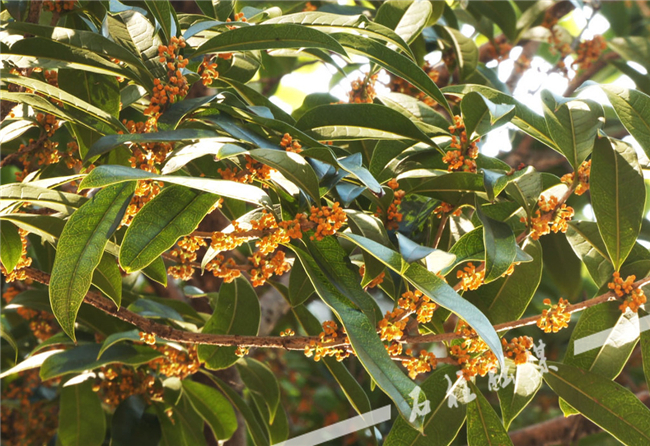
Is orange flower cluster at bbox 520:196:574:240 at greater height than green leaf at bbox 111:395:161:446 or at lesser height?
greater

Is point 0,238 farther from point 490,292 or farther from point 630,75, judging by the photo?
point 630,75

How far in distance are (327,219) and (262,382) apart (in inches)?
27.2

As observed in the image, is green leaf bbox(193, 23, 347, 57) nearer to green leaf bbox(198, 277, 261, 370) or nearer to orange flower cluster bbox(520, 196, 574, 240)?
orange flower cluster bbox(520, 196, 574, 240)

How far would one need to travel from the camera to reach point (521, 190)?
2.79 feet

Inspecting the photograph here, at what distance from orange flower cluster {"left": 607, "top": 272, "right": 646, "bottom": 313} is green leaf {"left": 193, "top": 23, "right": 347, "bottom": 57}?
0.54 m

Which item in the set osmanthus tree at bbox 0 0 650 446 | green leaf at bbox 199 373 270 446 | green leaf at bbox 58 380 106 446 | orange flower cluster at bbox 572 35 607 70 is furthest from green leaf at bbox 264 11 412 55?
orange flower cluster at bbox 572 35 607 70

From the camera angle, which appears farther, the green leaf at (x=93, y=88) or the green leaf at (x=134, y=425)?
the green leaf at (x=134, y=425)

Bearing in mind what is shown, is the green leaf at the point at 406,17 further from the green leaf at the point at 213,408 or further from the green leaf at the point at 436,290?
the green leaf at the point at 213,408

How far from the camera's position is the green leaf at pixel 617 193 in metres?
0.84

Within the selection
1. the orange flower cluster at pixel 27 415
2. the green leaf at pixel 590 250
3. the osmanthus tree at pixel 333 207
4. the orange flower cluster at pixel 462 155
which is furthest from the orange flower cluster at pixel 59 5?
the orange flower cluster at pixel 27 415

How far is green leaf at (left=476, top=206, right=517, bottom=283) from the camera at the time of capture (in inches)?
28.3

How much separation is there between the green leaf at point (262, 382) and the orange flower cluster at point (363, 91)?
0.60 metres

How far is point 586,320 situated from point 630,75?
97 cm

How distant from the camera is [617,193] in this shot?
86 centimetres
